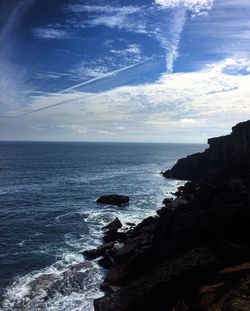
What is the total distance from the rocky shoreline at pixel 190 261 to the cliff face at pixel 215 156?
45.5 m

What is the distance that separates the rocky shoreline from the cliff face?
45.5 m

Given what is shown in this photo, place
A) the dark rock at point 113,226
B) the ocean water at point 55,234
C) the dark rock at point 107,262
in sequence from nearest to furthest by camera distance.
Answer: the ocean water at point 55,234 < the dark rock at point 107,262 < the dark rock at point 113,226

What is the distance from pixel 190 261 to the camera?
85.1ft

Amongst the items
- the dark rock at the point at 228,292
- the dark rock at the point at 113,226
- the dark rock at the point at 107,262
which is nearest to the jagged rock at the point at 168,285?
the dark rock at the point at 228,292

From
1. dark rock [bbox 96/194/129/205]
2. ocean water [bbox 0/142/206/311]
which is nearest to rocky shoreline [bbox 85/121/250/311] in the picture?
ocean water [bbox 0/142/206/311]

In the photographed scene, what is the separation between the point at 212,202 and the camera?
38.8 metres

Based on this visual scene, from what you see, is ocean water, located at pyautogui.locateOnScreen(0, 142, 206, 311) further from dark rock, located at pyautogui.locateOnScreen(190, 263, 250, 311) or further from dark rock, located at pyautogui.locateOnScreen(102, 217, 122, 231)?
dark rock, located at pyautogui.locateOnScreen(190, 263, 250, 311)

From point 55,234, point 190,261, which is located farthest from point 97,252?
point 190,261

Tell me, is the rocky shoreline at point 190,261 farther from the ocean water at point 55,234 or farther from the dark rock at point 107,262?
the ocean water at point 55,234

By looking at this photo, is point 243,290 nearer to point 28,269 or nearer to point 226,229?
point 226,229

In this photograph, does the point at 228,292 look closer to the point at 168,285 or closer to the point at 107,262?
the point at 168,285

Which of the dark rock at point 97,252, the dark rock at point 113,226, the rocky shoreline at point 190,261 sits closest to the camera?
the rocky shoreline at point 190,261

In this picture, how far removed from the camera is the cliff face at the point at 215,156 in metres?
87.5

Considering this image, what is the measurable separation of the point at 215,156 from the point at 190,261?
250ft
